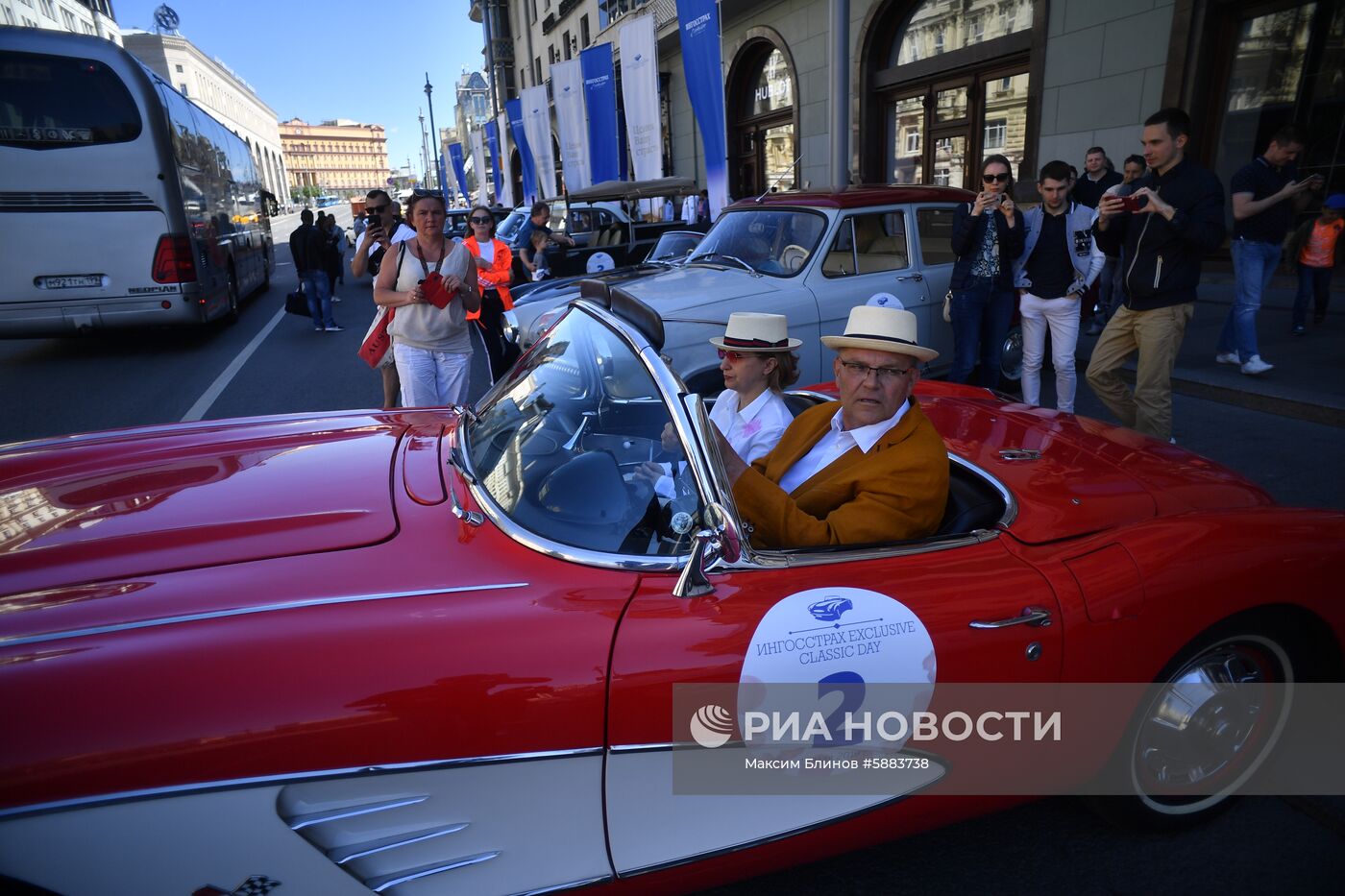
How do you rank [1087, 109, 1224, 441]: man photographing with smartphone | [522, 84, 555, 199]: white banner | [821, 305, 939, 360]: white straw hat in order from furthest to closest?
[522, 84, 555, 199]: white banner
[1087, 109, 1224, 441]: man photographing with smartphone
[821, 305, 939, 360]: white straw hat

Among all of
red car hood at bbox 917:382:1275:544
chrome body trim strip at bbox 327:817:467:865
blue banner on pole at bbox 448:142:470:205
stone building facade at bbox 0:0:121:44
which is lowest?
chrome body trim strip at bbox 327:817:467:865

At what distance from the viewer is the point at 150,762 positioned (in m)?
1.27

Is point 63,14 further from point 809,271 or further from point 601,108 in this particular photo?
point 809,271

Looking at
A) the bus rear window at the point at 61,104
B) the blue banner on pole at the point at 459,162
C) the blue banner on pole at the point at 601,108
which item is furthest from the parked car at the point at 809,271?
the blue banner on pole at the point at 459,162

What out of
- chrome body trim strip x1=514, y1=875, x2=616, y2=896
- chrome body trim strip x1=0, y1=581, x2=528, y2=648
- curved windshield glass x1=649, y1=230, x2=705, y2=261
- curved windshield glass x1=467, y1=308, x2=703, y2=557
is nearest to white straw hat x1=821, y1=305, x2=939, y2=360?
curved windshield glass x1=467, y1=308, x2=703, y2=557

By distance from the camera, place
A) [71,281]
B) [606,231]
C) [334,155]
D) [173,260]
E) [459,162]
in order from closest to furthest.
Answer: [71,281], [173,260], [606,231], [459,162], [334,155]

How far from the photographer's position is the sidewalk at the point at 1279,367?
17.4 ft

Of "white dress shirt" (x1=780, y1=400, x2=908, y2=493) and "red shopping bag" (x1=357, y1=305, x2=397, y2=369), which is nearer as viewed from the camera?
"white dress shirt" (x1=780, y1=400, x2=908, y2=493)

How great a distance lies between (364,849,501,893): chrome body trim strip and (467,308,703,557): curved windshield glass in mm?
643

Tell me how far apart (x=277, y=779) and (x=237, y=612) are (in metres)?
0.33

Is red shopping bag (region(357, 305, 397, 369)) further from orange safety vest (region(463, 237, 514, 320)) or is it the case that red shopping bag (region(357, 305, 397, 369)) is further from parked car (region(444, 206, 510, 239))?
parked car (region(444, 206, 510, 239))

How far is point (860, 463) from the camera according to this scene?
7.04ft

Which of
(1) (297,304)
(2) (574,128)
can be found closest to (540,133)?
(2) (574,128)

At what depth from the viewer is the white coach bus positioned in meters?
7.50
